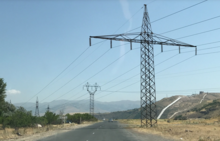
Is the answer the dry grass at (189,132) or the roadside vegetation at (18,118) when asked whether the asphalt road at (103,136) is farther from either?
the roadside vegetation at (18,118)

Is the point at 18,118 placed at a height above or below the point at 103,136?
above

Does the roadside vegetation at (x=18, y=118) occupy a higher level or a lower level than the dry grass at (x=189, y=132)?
higher

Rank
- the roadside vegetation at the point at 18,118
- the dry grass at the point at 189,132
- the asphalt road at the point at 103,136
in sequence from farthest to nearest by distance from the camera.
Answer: the roadside vegetation at the point at 18,118, the dry grass at the point at 189,132, the asphalt road at the point at 103,136

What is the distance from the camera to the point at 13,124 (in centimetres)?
4612

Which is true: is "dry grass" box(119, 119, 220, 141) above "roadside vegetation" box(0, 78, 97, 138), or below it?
below

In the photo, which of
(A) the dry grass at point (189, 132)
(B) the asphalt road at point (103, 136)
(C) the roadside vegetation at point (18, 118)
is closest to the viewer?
(B) the asphalt road at point (103, 136)

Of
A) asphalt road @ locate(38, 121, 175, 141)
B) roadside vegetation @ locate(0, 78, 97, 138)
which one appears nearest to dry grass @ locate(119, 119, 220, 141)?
asphalt road @ locate(38, 121, 175, 141)

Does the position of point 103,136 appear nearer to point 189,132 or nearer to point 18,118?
point 189,132

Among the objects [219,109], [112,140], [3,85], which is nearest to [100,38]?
[112,140]

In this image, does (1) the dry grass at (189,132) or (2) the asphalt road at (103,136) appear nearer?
(2) the asphalt road at (103,136)

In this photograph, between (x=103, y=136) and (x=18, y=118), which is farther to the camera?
(x=18, y=118)

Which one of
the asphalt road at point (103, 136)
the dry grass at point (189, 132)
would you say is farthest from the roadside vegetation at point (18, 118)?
the dry grass at point (189, 132)

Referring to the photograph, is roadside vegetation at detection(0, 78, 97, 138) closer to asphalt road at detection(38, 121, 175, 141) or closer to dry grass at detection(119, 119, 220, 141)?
asphalt road at detection(38, 121, 175, 141)

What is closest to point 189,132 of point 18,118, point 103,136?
point 103,136
